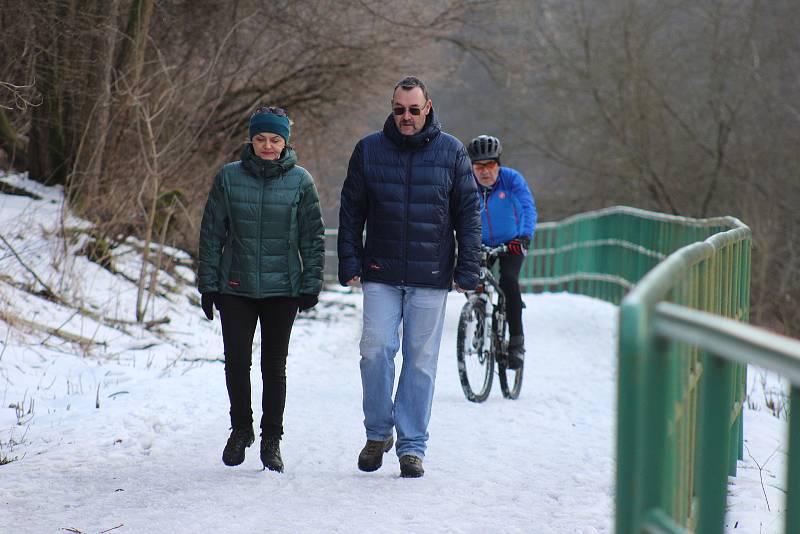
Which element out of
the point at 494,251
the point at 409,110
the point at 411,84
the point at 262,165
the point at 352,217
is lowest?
the point at 494,251

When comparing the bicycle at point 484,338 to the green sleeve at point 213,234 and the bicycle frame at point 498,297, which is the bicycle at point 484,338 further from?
Result: the green sleeve at point 213,234

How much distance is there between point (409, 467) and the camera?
573 cm

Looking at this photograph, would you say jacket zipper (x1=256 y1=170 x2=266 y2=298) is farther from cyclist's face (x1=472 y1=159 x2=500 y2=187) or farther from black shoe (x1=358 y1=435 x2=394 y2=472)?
cyclist's face (x1=472 y1=159 x2=500 y2=187)

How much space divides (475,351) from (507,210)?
1.11m

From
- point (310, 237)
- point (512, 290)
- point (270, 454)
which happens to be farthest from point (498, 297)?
point (270, 454)

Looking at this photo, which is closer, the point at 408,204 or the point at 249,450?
the point at 408,204

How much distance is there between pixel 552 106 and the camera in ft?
102

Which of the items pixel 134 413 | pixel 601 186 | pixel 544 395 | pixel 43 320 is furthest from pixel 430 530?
pixel 601 186

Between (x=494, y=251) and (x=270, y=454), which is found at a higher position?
(x=494, y=251)

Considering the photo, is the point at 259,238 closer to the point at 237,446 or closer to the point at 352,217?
the point at 352,217

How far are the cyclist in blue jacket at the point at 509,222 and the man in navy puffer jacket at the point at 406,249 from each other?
2520mm

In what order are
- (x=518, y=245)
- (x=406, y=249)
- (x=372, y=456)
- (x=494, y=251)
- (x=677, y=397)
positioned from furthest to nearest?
(x=494, y=251) → (x=518, y=245) → (x=372, y=456) → (x=406, y=249) → (x=677, y=397)

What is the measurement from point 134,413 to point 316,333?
17.4 ft

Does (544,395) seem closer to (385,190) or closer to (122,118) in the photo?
(385,190)
